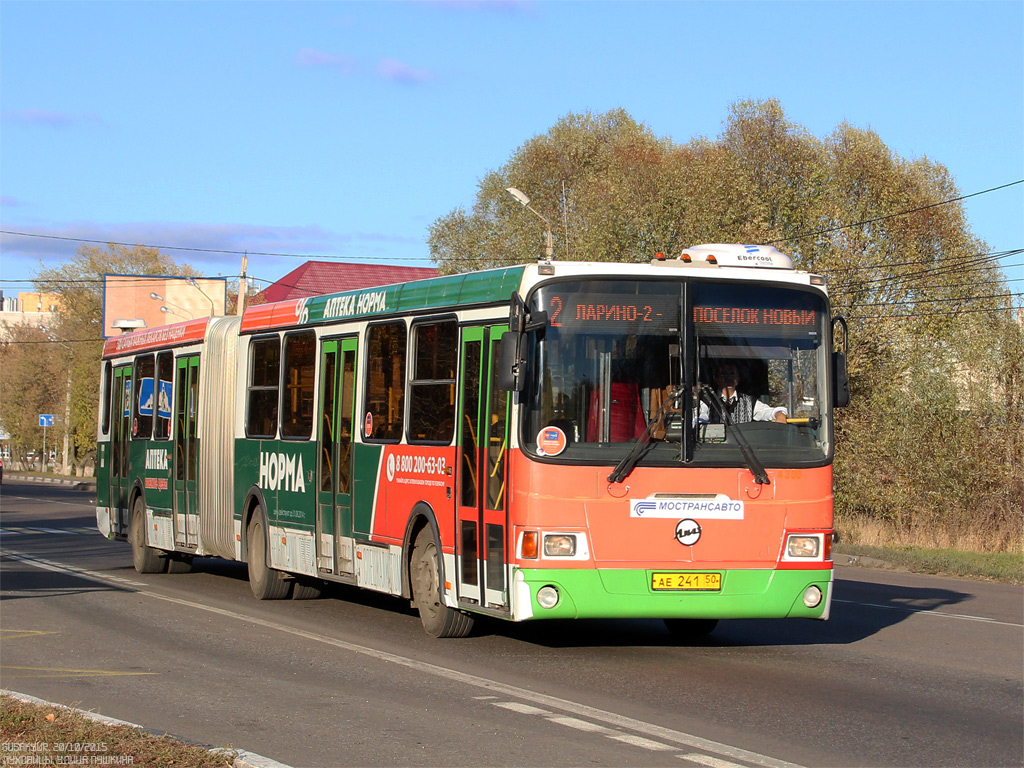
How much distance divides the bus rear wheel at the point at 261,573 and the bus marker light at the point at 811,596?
6769 mm

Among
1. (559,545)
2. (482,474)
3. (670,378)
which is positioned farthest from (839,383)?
A: (482,474)

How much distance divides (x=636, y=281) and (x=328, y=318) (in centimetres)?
471

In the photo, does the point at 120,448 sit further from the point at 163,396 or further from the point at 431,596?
the point at 431,596

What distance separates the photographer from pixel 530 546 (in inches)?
404

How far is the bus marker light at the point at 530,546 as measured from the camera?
10.2m

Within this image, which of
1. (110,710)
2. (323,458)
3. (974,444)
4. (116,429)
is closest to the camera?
(110,710)

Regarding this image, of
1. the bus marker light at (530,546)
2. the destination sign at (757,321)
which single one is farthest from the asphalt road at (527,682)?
the destination sign at (757,321)

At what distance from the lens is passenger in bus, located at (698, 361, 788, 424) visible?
10508 millimetres

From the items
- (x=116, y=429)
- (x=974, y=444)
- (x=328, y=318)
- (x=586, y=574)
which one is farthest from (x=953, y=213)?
(x=586, y=574)

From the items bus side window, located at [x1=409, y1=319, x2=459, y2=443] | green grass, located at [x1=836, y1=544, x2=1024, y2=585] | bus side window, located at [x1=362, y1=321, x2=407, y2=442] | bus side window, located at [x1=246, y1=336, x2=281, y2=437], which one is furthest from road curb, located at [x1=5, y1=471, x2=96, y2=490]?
bus side window, located at [x1=409, y1=319, x2=459, y2=443]

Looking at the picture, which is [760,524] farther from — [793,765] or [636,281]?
[793,765]

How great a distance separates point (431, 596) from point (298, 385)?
12.1ft

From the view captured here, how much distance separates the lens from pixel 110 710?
854cm

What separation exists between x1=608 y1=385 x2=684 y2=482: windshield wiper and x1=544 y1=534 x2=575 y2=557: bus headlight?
0.55 metres
